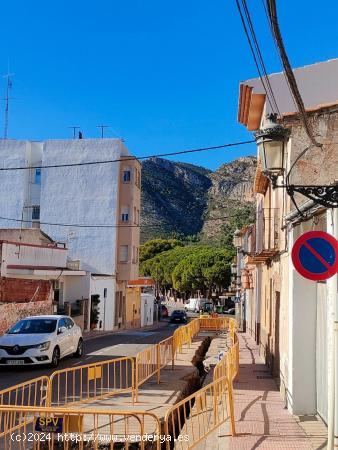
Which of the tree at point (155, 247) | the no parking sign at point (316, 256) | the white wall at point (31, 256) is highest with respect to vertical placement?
the tree at point (155, 247)

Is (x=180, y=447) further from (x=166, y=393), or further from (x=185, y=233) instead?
(x=185, y=233)

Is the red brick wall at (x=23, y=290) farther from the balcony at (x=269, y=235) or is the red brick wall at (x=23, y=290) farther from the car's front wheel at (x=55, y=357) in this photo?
the balcony at (x=269, y=235)

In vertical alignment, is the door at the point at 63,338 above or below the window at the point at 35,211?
below

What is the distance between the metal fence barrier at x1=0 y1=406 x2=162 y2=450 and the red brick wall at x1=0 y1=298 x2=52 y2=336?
13.9 m

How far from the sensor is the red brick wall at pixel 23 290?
2439cm

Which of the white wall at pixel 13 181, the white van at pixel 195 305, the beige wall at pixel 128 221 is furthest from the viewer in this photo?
the white van at pixel 195 305

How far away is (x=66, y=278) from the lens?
32.9 meters

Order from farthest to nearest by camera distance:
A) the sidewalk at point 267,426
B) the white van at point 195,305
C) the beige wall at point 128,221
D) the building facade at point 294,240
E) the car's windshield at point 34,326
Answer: the white van at point 195,305 < the beige wall at point 128,221 < the car's windshield at point 34,326 < the building facade at point 294,240 < the sidewalk at point 267,426

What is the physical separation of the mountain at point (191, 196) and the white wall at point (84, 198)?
6886cm

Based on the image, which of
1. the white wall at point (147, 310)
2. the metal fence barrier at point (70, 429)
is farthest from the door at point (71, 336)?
the white wall at point (147, 310)

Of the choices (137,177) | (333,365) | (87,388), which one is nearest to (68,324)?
(87,388)

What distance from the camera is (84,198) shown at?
43562 millimetres

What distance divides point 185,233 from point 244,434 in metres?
119

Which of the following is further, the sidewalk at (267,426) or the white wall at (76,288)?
the white wall at (76,288)
